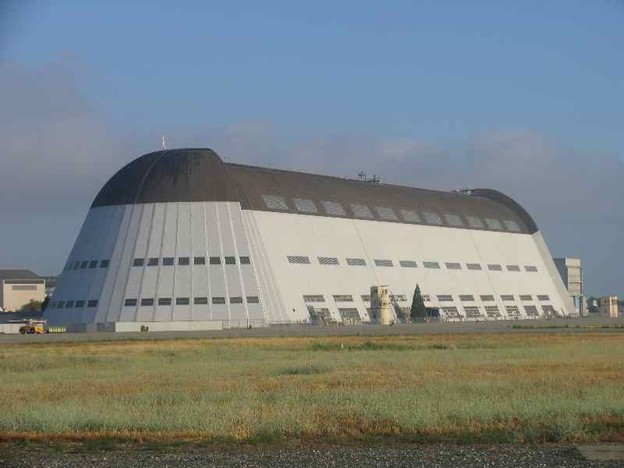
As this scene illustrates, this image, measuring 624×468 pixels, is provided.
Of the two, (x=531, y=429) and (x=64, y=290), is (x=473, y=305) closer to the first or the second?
(x=64, y=290)

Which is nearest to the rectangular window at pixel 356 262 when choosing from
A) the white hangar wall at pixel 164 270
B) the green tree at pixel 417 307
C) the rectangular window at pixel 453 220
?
the green tree at pixel 417 307

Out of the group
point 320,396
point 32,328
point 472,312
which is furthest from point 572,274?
point 320,396

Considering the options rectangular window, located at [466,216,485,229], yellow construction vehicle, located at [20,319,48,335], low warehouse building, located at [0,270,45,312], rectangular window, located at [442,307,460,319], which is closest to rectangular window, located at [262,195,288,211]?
rectangular window, located at [442,307,460,319]

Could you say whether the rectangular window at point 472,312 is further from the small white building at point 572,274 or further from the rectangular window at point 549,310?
the small white building at point 572,274

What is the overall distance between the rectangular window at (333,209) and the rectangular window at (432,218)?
621 inches

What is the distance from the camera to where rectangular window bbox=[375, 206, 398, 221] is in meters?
127

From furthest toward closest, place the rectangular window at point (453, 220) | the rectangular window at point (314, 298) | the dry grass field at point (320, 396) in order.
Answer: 1. the rectangular window at point (453, 220)
2. the rectangular window at point (314, 298)
3. the dry grass field at point (320, 396)

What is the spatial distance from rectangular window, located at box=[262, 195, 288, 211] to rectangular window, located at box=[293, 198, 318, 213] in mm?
1749

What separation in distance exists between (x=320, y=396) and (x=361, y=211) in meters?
95.8

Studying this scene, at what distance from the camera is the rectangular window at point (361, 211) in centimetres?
12375

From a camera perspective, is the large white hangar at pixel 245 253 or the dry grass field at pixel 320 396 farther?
the large white hangar at pixel 245 253

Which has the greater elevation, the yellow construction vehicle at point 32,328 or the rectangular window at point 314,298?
the rectangular window at point 314,298

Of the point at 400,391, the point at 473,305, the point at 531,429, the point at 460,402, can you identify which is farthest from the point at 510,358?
the point at 473,305

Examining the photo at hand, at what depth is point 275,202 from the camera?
11469 centimetres
